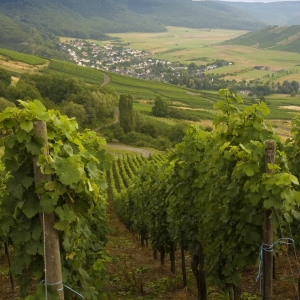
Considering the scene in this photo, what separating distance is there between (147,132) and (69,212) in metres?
65.6

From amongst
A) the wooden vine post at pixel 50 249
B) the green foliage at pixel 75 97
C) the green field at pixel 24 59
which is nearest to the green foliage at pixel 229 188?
the wooden vine post at pixel 50 249

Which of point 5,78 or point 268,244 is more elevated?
point 268,244

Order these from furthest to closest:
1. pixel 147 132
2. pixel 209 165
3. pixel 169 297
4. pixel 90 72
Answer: pixel 90 72, pixel 147 132, pixel 169 297, pixel 209 165

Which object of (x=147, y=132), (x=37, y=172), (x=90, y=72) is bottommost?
(x=147, y=132)

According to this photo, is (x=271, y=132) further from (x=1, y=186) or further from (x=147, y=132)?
(x=147, y=132)

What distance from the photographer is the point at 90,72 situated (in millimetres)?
111125

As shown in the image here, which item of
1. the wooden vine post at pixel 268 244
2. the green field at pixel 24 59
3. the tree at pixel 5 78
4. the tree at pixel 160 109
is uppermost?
the wooden vine post at pixel 268 244

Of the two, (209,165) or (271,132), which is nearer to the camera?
(271,132)

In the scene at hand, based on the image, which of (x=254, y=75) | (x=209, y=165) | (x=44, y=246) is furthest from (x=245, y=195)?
(x=254, y=75)

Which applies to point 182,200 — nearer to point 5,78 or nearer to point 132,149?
point 132,149

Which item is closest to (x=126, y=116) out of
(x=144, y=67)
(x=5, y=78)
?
(x=5, y=78)

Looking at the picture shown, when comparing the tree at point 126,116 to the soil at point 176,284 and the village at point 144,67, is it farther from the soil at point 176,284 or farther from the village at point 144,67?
the village at point 144,67

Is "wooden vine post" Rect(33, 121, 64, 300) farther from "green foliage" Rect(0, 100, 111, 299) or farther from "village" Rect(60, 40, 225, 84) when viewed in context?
"village" Rect(60, 40, 225, 84)

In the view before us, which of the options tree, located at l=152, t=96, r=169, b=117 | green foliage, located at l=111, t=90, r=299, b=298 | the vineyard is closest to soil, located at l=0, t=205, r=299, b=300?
the vineyard
